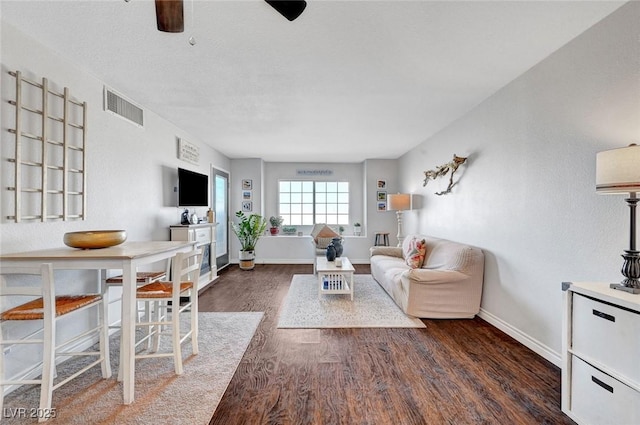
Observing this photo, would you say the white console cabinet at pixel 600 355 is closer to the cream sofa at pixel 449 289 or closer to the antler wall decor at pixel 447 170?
the cream sofa at pixel 449 289

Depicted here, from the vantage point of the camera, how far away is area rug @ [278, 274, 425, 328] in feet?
10.2

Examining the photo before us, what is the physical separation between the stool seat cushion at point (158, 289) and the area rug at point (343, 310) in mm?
1158

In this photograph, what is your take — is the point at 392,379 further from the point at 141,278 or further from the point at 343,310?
the point at 141,278

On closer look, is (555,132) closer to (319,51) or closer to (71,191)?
(319,51)

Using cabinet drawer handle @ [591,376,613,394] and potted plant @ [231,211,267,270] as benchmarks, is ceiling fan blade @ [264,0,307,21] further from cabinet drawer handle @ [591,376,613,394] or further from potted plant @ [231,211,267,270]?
potted plant @ [231,211,267,270]

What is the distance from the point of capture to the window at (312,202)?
7.28m

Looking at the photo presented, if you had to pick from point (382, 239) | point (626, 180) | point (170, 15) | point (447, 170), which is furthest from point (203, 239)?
point (626, 180)

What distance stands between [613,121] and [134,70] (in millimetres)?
3595

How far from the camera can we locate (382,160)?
22.4ft

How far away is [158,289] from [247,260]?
3.92m

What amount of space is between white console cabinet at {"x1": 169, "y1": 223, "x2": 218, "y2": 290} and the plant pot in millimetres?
1007

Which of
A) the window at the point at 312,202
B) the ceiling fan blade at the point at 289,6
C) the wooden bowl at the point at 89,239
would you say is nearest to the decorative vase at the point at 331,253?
the wooden bowl at the point at 89,239

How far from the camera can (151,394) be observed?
1.91m

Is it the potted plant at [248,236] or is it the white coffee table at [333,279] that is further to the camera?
the potted plant at [248,236]
